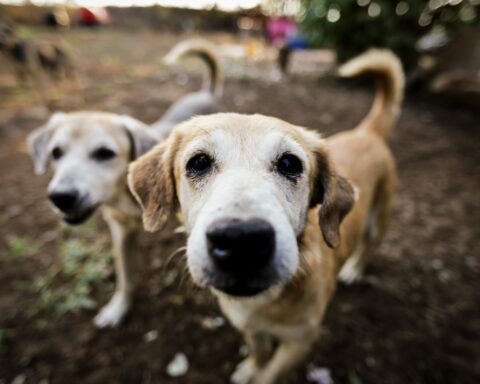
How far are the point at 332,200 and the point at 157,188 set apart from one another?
3.24ft

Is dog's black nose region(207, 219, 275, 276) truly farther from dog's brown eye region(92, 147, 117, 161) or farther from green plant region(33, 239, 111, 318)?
green plant region(33, 239, 111, 318)

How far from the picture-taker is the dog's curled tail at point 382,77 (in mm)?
2564

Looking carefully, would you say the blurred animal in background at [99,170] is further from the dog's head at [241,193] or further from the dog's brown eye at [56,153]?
the dog's head at [241,193]

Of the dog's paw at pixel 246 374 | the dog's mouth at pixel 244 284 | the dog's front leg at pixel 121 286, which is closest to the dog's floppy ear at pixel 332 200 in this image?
the dog's mouth at pixel 244 284

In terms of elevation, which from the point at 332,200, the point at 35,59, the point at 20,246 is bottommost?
the point at 20,246

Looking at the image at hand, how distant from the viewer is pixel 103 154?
2.47m

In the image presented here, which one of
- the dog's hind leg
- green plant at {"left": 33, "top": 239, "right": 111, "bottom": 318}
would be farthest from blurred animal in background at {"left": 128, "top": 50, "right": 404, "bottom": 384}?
green plant at {"left": 33, "top": 239, "right": 111, "bottom": 318}

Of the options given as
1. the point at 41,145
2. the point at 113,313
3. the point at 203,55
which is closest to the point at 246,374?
the point at 113,313

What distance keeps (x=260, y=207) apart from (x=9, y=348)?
2.51 m

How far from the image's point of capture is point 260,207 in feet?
3.84

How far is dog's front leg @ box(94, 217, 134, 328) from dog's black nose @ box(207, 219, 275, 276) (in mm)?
1591

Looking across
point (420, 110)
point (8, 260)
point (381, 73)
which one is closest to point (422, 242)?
point (381, 73)

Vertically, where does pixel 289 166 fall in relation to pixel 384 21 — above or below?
below

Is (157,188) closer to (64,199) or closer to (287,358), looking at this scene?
(64,199)
